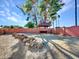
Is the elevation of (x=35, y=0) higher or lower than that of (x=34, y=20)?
higher

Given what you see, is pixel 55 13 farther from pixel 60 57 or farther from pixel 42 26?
pixel 60 57

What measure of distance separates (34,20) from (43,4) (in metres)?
5.28

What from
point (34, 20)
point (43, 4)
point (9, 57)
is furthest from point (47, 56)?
point (34, 20)

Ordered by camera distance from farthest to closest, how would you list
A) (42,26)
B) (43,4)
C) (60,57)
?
(43,4) < (42,26) < (60,57)

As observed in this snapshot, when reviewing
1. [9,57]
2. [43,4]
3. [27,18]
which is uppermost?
[43,4]

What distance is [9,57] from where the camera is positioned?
768 cm

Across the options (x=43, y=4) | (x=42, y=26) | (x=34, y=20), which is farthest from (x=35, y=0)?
(x=42, y=26)

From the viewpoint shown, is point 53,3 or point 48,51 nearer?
point 48,51

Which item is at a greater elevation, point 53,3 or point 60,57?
point 53,3

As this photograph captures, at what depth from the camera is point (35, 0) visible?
120 feet

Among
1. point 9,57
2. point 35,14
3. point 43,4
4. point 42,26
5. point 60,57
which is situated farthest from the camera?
point 35,14

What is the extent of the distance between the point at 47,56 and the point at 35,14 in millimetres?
30945

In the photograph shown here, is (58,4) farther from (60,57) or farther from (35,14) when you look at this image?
(60,57)

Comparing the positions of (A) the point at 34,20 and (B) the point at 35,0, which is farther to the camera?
(A) the point at 34,20
